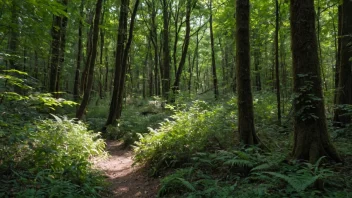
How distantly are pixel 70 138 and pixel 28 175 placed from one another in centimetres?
244

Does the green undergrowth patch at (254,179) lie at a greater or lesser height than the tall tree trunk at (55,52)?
lesser

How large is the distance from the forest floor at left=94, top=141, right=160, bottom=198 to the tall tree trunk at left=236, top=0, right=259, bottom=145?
2.62m

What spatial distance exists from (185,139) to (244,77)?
2.58 metres

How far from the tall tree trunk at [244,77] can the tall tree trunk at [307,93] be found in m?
1.19

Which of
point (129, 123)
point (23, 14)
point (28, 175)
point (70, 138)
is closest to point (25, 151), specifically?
point (28, 175)

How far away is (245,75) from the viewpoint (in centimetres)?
600

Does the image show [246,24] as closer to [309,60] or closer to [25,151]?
[309,60]

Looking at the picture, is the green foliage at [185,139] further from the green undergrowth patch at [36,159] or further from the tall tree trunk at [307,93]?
the tall tree trunk at [307,93]

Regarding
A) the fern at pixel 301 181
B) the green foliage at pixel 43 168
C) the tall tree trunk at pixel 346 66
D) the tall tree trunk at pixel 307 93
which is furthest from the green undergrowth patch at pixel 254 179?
the tall tree trunk at pixel 346 66

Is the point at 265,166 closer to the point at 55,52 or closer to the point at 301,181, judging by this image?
the point at 301,181

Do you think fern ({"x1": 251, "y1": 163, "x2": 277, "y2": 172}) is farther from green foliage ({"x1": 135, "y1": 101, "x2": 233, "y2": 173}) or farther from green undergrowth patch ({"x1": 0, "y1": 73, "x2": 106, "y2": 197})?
green undergrowth patch ({"x1": 0, "y1": 73, "x2": 106, "y2": 197})

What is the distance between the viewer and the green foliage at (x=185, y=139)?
22.4 feet

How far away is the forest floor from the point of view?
19.7 feet

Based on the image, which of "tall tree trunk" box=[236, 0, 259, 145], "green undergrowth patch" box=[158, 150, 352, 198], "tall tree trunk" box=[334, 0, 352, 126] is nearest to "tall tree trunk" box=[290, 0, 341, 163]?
"green undergrowth patch" box=[158, 150, 352, 198]
